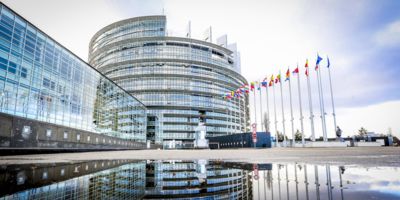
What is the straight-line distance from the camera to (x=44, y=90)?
853 inches

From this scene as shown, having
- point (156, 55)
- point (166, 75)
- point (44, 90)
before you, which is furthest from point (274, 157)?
point (156, 55)

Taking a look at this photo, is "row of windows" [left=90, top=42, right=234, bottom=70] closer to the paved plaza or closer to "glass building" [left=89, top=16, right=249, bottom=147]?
"glass building" [left=89, top=16, right=249, bottom=147]

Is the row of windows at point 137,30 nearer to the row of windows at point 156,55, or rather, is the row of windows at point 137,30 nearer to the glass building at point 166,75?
the glass building at point 166,75

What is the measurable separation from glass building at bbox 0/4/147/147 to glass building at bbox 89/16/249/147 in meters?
49.0

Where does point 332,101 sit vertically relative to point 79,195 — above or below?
above

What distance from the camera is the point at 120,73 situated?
89.8 meters

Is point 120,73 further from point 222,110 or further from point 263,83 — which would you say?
point 263,83

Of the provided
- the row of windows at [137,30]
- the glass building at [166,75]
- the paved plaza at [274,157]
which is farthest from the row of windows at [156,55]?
the paved plaza at [274,157]

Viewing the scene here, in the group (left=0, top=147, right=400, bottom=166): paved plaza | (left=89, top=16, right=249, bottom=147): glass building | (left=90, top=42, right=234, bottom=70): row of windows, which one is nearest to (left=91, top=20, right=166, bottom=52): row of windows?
(left=89, top=16, right=249, bottom=147): glass building

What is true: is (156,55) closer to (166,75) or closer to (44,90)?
(166,75)

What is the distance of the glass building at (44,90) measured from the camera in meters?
16.9

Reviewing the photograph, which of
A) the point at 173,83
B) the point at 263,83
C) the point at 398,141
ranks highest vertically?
the point at 173,83

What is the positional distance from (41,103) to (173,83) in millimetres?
68219

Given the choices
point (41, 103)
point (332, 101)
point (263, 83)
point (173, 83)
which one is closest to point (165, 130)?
point (173, 83)
